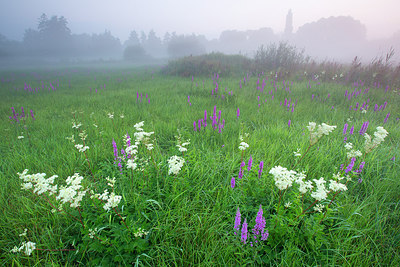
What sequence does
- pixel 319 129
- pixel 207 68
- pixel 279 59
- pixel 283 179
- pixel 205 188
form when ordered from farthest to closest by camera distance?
pixel 207 68
pixel 279 59
pixel 205 188
pixel 319 129
pixel 283 179

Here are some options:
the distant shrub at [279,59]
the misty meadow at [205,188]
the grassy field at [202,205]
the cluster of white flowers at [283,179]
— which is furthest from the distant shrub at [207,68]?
the cluster of white flowers at [283,179]

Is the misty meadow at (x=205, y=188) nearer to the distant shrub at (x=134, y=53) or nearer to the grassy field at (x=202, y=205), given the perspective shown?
the grassy field at (x=202, y=205)

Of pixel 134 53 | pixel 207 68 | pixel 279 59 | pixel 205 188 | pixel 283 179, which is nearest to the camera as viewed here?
pixel 283 179

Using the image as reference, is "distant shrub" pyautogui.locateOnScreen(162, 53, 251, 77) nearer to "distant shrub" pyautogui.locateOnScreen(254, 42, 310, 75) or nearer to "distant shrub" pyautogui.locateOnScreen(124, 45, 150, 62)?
"distant shrub" pyautogui.locateOnScreen(254, 42, 310, 75)

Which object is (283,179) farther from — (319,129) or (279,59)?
(279,59)

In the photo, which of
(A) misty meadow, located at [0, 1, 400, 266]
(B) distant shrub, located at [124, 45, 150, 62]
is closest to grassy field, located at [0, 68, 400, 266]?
(A) misty meadow, located at [0, 1, 400, 266]

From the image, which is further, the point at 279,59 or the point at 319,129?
the point at 279,59

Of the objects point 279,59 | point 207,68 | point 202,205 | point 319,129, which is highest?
point 279,59

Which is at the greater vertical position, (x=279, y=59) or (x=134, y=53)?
(x=134, y=53)

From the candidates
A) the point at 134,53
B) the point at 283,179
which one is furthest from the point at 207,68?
the point at 134,53

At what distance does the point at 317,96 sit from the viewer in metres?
6.66

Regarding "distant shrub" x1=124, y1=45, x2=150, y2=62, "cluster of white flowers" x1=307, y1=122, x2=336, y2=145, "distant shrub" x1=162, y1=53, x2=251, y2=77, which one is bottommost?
"cluster of white flowers" x1=307, y1=122, x2=336, y2=145

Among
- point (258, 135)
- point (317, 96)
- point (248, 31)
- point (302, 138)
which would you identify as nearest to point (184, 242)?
point (258, 135)

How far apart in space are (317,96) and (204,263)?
24.1ft
